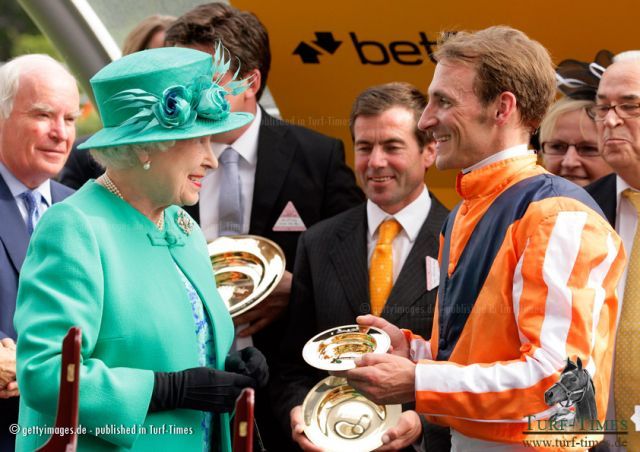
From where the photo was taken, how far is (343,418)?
427 centimetres

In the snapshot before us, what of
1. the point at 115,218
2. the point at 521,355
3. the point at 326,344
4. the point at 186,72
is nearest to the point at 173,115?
the point at 186,72

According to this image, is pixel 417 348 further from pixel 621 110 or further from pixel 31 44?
pixel 31 44

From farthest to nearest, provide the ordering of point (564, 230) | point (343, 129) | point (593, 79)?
point (343, 129), point (593, 79), point (564, 230)

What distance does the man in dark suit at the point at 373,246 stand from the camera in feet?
15.9

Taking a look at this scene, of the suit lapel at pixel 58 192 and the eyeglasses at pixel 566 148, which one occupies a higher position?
the eyeglasses at pixel 566 148

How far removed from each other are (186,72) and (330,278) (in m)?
1.75

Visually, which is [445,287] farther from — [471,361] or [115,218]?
[115,218]

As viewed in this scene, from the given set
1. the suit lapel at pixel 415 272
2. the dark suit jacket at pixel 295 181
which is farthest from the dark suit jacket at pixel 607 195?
the dark suit jacket at pixel 295 181

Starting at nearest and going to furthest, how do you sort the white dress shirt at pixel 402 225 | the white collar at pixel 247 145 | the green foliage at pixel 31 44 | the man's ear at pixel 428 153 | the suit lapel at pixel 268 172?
the white dress shirt at pixel 402 225 → the man's ear at pixel 428 153 → the suit lapel at pixel 268 172 → the white collar at pixel 247 145 → the green foliage at pixel 31 44

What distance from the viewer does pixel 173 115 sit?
338 centimetres

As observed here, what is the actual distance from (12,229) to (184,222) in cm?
117

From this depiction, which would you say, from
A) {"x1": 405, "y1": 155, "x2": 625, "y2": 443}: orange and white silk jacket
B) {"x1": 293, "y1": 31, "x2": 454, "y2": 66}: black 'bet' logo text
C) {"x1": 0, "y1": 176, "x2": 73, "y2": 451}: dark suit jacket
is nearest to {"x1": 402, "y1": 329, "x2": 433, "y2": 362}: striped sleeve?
{"x1": 405, "y1": 155, "x2": 625, "y2": 443}: orange and white silk jacket

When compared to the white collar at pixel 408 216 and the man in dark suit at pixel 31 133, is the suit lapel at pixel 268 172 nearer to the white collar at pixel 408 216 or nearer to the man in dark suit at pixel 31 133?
the white collar at pixel 408 216

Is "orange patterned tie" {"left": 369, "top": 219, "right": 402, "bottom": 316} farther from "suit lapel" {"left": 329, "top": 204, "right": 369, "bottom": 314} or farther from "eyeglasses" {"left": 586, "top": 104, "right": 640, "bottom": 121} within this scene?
"eyeglasses" {"left": 586, "top": 104, "right": 640, "bottom": 121}
